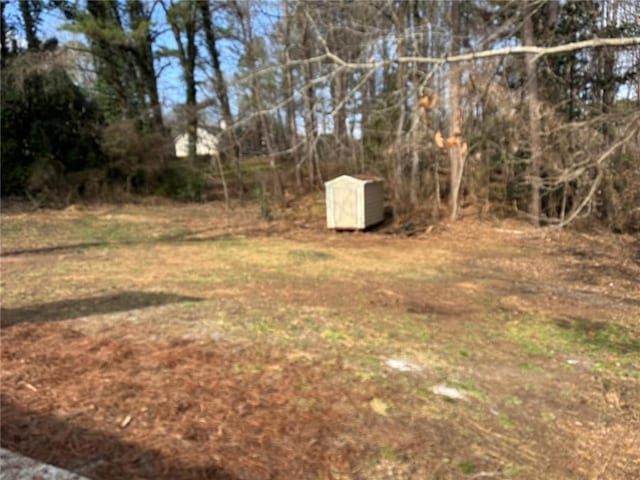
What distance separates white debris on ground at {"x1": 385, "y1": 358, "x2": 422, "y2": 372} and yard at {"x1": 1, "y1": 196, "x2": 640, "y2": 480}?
0.03 m

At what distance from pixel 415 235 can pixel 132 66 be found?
47.0 ft

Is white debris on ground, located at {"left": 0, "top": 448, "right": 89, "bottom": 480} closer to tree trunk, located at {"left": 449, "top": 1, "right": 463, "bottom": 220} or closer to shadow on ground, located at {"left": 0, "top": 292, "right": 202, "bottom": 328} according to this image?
shadow on ground, located at {"left": 0, "top": 292, "right": 202, "bottom": 328}

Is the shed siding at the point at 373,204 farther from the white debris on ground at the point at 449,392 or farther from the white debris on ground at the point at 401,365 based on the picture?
the white debris on ground at the point at 449,392

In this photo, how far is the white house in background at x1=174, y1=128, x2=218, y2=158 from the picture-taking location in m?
13.8

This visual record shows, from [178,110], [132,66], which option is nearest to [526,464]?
[178,110]

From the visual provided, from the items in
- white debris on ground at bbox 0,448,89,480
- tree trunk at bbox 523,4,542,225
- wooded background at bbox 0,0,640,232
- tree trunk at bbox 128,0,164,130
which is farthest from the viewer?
tree trunk at bbox 128,0,164,130

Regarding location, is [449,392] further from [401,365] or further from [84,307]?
[84,307]

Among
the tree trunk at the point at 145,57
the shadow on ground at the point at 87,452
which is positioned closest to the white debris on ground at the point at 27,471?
the shadow on ground at the point at 87,452

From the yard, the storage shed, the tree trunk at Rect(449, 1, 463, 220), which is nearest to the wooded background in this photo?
the tree trunk at Rect(449, 1, 463, 220)

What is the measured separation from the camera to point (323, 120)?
31.3 feet

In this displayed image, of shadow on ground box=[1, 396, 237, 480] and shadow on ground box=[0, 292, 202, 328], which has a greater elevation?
shadow on ground box=[0, 292, 202, 328]

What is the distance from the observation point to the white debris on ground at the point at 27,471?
1555mm

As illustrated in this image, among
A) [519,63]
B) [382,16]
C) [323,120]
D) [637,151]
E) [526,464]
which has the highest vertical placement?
[382,16]

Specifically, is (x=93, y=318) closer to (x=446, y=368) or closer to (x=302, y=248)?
(x=446, y=368)
